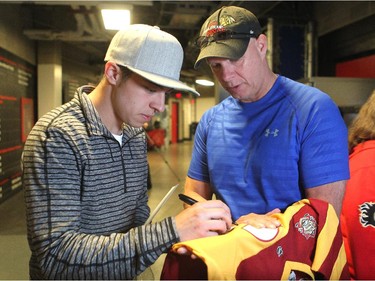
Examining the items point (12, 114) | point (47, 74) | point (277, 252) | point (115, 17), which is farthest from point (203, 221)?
point (47, 74)

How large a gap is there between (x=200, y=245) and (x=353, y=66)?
577 cm

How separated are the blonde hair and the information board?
17.2ft

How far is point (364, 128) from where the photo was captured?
1435 mm

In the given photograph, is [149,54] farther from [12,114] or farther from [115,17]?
[12,114]

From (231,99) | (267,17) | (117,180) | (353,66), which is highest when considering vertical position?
(267,17)

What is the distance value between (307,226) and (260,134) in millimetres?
397

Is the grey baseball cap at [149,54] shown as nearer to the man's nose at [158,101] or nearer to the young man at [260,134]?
the man's nose at [158,101]

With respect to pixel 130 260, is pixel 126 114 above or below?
above

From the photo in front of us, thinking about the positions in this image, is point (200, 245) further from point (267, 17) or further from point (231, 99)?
point (267, 17)

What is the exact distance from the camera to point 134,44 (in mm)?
969

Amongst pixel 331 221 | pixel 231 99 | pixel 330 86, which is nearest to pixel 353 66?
pixel 330 86

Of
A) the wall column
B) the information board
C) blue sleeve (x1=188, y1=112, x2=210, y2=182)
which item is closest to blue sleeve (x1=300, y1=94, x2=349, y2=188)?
blue sleeve (x1=188, y1=112, x2=210, y2=182)

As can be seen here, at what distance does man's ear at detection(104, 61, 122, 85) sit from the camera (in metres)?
1.00

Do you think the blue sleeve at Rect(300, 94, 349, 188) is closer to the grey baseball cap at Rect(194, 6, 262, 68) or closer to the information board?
the grey baseball cap at Rect(194, 6, 262, 68)
